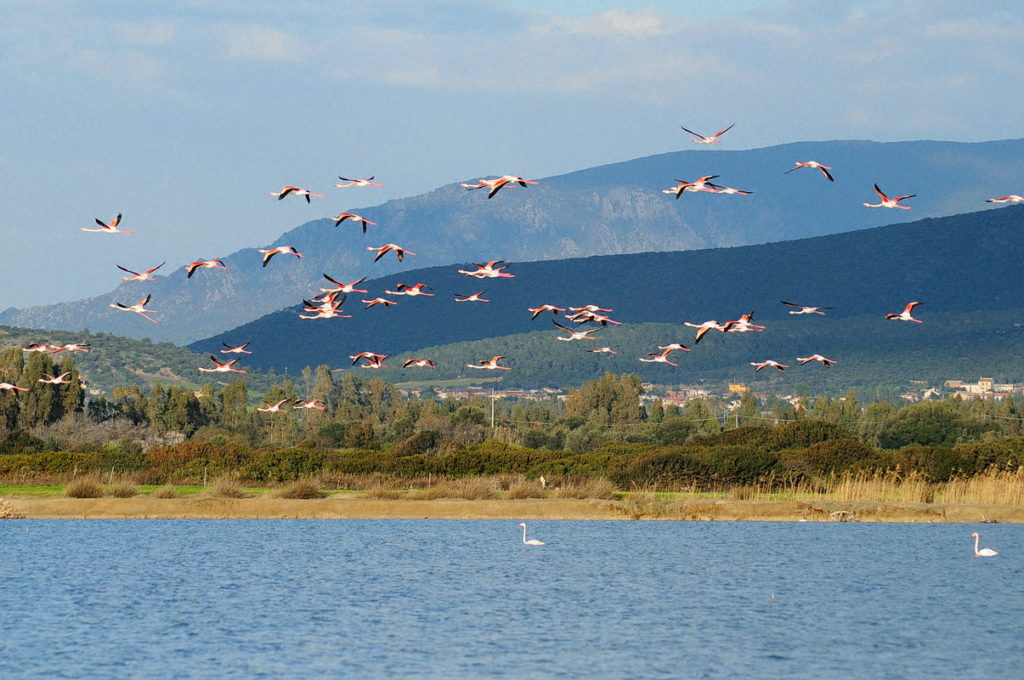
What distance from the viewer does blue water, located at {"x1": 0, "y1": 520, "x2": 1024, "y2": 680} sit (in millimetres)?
29344

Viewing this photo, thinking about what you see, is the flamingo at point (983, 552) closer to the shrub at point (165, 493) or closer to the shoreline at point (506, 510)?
the shoreline at point (506, 510)

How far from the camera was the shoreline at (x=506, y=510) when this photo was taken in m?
55.1

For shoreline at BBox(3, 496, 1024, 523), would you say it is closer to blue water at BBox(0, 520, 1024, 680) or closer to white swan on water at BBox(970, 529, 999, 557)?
blue water at BBox(0, 520, 1024, 680)

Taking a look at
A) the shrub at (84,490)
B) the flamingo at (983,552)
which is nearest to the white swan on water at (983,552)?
the flamingo at (983,552)

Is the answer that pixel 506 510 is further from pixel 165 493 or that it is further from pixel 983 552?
pixel 983 552

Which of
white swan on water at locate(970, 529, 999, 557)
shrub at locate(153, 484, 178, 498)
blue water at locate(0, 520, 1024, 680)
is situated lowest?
blue water at locate(0, 520, 1024, 680)

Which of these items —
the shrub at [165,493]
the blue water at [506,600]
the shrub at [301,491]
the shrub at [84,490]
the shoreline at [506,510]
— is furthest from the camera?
the shrub at [301,491]

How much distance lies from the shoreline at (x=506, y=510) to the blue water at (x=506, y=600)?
1.78 feet

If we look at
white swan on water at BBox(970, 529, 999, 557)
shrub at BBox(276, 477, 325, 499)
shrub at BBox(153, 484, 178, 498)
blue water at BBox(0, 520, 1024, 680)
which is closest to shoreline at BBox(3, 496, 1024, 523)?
blue water at BBox(0, 520, 1024, 680)

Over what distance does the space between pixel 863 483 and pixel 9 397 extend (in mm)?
58003

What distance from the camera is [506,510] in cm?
5734

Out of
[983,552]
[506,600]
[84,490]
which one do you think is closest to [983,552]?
[983,552]

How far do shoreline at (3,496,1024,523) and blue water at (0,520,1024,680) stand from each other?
0.54 meters

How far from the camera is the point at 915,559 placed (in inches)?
1838
